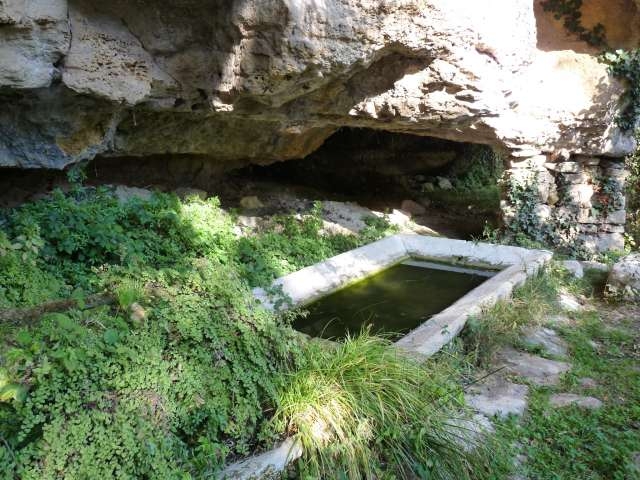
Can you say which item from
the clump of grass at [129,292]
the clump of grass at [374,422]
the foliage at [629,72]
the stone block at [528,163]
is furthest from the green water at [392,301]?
the foliage at [629,72]

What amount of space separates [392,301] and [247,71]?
8.17ft

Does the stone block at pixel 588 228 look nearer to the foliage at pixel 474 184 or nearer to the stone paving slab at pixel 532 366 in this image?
the foliage at pixel 474 184

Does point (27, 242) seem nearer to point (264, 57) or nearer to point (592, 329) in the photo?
point (264, 57)

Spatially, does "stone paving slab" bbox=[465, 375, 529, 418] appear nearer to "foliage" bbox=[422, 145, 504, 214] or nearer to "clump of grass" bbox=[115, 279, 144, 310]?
"clump of grass" bbox=[115, 279, 144, 310]

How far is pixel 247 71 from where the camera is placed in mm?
4512

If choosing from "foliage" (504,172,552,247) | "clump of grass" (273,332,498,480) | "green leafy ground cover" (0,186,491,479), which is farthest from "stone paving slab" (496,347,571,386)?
"foliage" (504,172,552,247)

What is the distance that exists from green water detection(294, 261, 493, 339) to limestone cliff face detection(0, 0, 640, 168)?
206 cm

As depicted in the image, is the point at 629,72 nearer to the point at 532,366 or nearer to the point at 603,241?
the point at 603,241

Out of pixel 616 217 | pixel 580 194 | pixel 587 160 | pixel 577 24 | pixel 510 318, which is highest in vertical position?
pixel 577 24

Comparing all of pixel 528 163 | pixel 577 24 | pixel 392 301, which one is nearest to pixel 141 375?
pixel 392 301

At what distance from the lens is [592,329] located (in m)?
4.45

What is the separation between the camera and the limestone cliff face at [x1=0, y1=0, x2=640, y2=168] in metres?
4.07

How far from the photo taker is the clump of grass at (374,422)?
7.53 feet

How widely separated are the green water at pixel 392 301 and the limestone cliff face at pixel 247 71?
6.75 ft
